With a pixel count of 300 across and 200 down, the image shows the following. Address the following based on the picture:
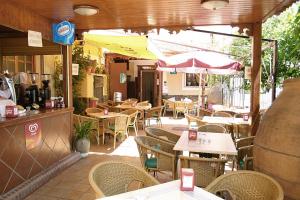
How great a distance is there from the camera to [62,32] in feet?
17.1

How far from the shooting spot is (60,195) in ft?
13.4

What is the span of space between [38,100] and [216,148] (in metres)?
3.42

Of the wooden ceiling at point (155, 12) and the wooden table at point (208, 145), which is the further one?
the wooden ceiling at point (155, 12)

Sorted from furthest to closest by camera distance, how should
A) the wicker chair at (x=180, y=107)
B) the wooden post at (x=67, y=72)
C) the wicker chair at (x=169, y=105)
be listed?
the wicker chair at (x=169, y=105)
the wicker chair at (x=180, y=107)
the wooden post at (x=67, y=72)

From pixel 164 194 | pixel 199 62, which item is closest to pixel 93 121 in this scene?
pixel 199 62

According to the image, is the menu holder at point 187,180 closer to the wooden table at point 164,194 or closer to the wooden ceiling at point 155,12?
the wooden table at point 164,194

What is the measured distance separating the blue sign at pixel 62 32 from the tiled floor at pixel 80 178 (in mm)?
2366

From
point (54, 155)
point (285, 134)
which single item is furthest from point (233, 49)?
point (285, 134)

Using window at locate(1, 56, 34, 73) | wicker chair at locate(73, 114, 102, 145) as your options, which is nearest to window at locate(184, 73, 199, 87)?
wicker chair at locate(73, 114, 102, 145)

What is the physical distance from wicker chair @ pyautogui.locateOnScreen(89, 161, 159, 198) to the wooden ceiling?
2484 mm

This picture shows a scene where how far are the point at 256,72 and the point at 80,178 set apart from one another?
12.1 ft

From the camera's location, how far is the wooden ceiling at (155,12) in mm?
4152

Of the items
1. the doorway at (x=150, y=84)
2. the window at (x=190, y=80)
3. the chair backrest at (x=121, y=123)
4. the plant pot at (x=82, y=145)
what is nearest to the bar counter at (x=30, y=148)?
the plant pot at (x=82, y=145)

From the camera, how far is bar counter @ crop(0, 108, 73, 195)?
3715mm
